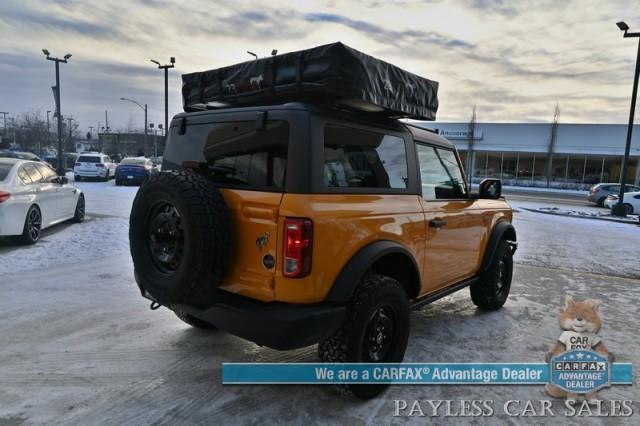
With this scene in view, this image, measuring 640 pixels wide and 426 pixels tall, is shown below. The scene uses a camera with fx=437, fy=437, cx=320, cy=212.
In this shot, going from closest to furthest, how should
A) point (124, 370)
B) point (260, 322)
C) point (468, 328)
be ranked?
point (260, 322) < point (124, 370) < point (468, 328)

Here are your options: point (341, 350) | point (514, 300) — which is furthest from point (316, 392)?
point (514, 300)

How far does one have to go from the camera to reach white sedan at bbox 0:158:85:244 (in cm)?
678

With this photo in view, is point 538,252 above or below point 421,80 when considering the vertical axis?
below

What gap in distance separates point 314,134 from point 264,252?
80cm

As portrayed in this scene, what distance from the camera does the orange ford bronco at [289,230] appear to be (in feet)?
8.59

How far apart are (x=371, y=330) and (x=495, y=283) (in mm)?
2447

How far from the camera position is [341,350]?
284cm

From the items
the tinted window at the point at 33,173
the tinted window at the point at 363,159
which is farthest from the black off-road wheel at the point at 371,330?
the tinted window at the point at 33,173

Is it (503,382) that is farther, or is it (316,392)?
(503,382)

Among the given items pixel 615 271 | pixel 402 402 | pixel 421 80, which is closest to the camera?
pixel 402 402

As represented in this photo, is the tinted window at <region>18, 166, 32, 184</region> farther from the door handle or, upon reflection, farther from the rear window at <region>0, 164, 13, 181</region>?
the door handle

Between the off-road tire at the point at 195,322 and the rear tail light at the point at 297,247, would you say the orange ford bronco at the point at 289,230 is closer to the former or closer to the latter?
the rear tail light at the point at 297,247

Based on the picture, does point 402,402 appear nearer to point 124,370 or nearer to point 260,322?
point 260,322

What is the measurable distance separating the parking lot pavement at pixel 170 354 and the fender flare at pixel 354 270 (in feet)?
2.70
